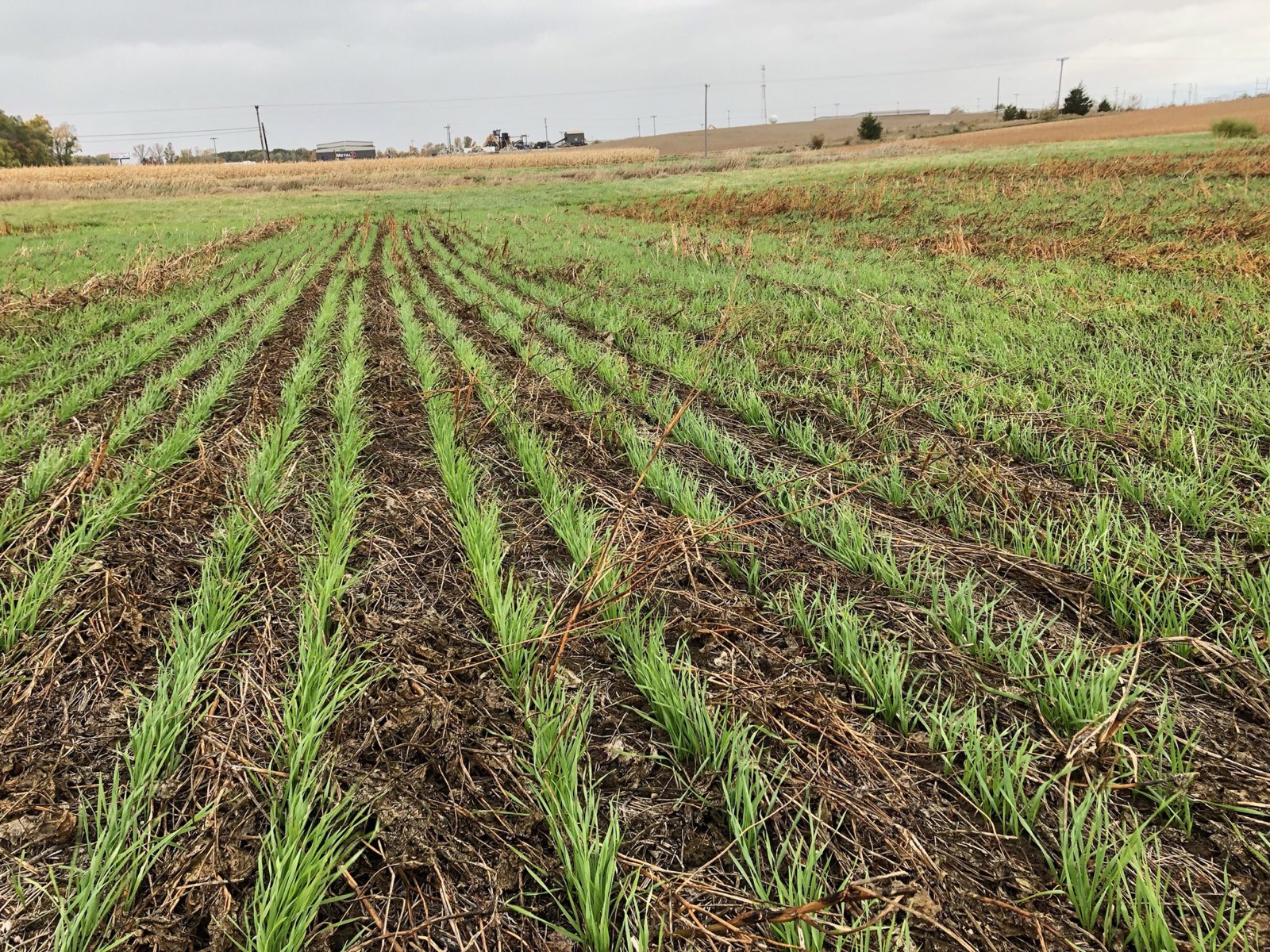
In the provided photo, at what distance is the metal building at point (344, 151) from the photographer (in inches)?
3821

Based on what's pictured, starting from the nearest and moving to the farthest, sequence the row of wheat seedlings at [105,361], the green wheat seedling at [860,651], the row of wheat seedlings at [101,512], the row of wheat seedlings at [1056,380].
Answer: the green wheat seedling at [860,651] → the row of wheat seedlings at [101,512] → the row of wheat seedlings at [1056,380] → the row of wheat seedlings at [105,361]

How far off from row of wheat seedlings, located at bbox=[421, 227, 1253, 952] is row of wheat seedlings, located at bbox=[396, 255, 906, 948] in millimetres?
417

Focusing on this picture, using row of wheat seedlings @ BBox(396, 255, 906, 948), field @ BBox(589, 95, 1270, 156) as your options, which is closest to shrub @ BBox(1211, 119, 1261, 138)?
field @ BBox(589, 95, 1270, 156)

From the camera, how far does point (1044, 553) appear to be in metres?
2.51

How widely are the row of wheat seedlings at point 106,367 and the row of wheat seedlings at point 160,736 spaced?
184cm

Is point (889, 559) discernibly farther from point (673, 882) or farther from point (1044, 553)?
point (673, 882)

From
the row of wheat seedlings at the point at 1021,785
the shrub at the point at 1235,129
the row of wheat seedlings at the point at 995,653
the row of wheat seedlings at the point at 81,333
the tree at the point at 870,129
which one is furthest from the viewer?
the tree at the point at 870,129

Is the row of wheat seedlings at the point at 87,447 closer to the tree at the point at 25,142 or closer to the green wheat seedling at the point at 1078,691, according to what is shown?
the green wheat seedling at the point at 1078,691

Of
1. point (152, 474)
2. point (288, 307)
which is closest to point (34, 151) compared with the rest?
point (288, 307)

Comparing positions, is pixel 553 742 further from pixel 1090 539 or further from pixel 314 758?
pixel 1090 539

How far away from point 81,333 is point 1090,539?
873cm

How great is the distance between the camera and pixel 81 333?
21.1 feet

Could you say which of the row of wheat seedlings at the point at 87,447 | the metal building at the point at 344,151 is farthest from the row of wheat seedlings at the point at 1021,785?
the metal building at the point at 344,151

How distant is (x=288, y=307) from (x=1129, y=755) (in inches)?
359
